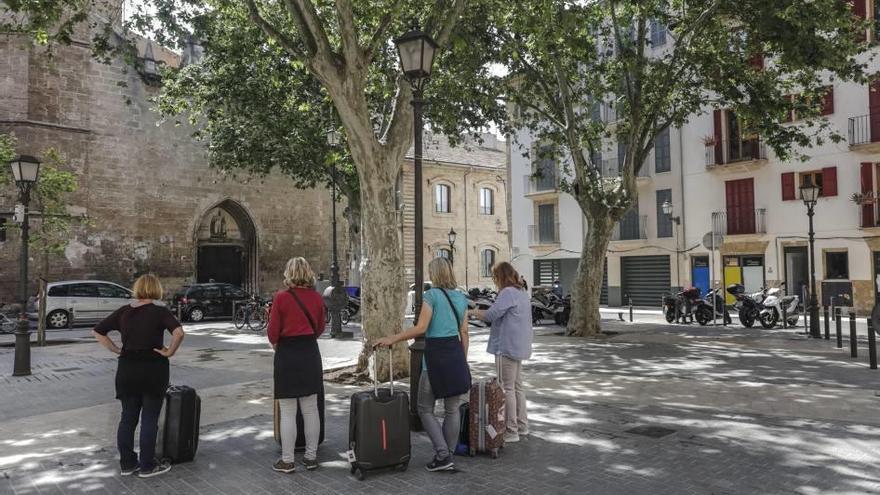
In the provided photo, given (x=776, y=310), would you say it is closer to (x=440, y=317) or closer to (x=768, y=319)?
(x=768, y=319)

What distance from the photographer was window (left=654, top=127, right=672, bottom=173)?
27484 mm

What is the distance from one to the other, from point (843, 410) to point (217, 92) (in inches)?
694

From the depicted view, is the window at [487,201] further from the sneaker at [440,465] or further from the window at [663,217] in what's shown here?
the sneaker at [440,465]

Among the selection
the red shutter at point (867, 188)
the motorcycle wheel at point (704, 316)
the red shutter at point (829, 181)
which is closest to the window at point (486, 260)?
the red shutter at point (829, 181)

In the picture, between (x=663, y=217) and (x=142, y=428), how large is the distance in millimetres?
25913

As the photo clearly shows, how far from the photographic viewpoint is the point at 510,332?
5531 millimetres

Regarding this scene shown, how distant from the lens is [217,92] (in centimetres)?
1903

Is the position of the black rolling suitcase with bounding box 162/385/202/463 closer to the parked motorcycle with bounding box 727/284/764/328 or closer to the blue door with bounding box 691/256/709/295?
the parked motorcycle with bounding box 727/284/764/328

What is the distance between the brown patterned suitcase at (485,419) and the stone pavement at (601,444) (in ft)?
0.37

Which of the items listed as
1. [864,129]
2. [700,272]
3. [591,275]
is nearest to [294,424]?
[591,275]

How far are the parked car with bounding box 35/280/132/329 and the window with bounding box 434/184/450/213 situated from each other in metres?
20.7

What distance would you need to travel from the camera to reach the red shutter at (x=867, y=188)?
21391 millimetres

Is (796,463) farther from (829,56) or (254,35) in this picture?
(254,35)

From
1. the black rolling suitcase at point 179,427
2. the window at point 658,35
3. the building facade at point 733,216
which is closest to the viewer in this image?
the black rolling suitcase at point 179,427
